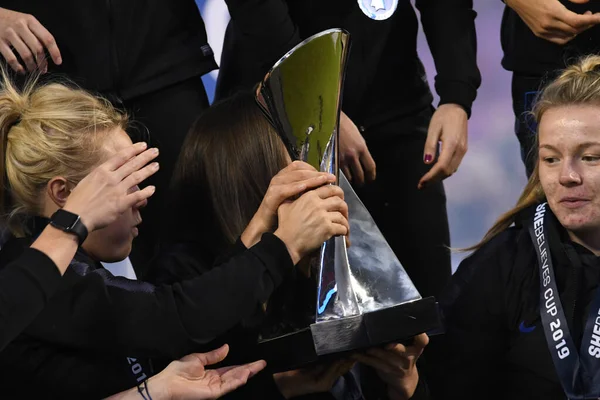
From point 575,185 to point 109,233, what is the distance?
76 centimetres

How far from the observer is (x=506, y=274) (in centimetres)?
184

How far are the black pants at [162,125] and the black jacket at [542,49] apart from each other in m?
0.67

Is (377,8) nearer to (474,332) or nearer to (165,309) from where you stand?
(474,332)

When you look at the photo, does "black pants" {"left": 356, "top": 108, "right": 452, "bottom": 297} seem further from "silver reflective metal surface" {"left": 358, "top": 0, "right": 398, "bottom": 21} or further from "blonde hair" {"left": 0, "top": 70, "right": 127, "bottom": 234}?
"blonde hair" {"left": 0, "top": 70, "right": 127, "bottom": 234}

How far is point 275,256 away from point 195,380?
0.22m

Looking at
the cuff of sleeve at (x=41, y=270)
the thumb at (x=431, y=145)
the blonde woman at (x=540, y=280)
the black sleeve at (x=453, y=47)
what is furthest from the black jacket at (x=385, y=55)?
the cuff of sleeve at (x=41, y=270)

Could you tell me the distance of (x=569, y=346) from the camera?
1672 millimetres

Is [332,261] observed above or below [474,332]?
above

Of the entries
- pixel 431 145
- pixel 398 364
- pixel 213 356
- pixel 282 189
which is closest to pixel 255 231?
pixel 282 189

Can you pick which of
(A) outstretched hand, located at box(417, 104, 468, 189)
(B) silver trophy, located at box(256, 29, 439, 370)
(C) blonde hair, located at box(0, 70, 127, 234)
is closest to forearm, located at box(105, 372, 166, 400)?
(B) silver trophy, located at box(256, 29, 439, 370)

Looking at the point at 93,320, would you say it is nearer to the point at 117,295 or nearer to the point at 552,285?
the point at 117,295

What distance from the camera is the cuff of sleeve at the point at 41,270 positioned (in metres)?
1.38

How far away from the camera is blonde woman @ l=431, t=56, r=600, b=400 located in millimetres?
1756

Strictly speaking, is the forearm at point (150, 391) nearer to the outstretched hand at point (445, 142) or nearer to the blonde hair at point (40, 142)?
the blonde hair at point (40, 142)
